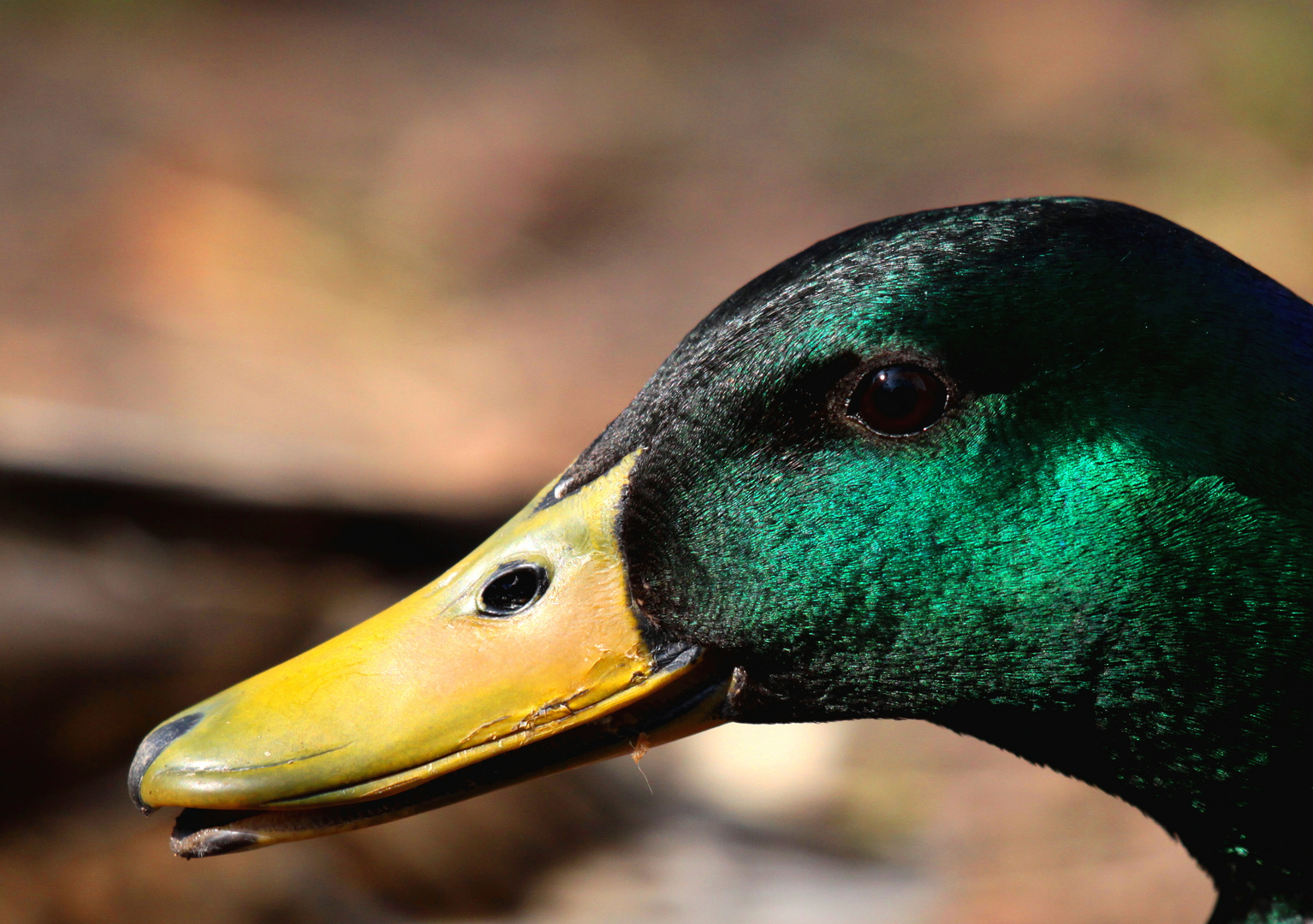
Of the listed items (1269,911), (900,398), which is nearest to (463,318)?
(900,398)

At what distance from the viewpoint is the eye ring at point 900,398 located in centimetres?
141

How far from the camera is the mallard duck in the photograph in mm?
1365

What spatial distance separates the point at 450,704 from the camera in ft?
4.74

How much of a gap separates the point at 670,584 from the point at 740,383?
24 centimetres

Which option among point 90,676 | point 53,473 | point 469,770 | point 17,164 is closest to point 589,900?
point 90,676

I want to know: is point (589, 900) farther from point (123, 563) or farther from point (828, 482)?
point (828, 482)

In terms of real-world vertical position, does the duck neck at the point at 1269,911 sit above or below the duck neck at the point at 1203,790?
below

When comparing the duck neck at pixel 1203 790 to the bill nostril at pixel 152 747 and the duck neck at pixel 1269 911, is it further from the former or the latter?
the bill nostril at pixel 152 747

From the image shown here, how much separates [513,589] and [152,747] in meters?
0.46

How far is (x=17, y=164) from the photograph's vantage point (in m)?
5.39

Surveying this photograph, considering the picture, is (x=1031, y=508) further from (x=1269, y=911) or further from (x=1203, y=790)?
(x=1269, y=911)

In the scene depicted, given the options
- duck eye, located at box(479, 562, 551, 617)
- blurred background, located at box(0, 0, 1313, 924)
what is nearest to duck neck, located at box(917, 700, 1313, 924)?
duck eye, located at box(479, 562, 551, 617)

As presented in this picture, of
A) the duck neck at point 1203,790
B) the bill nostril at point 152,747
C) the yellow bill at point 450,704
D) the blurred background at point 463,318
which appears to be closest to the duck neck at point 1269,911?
the duck neck at point 1203,790

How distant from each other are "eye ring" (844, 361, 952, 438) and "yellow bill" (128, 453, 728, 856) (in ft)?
0.94
